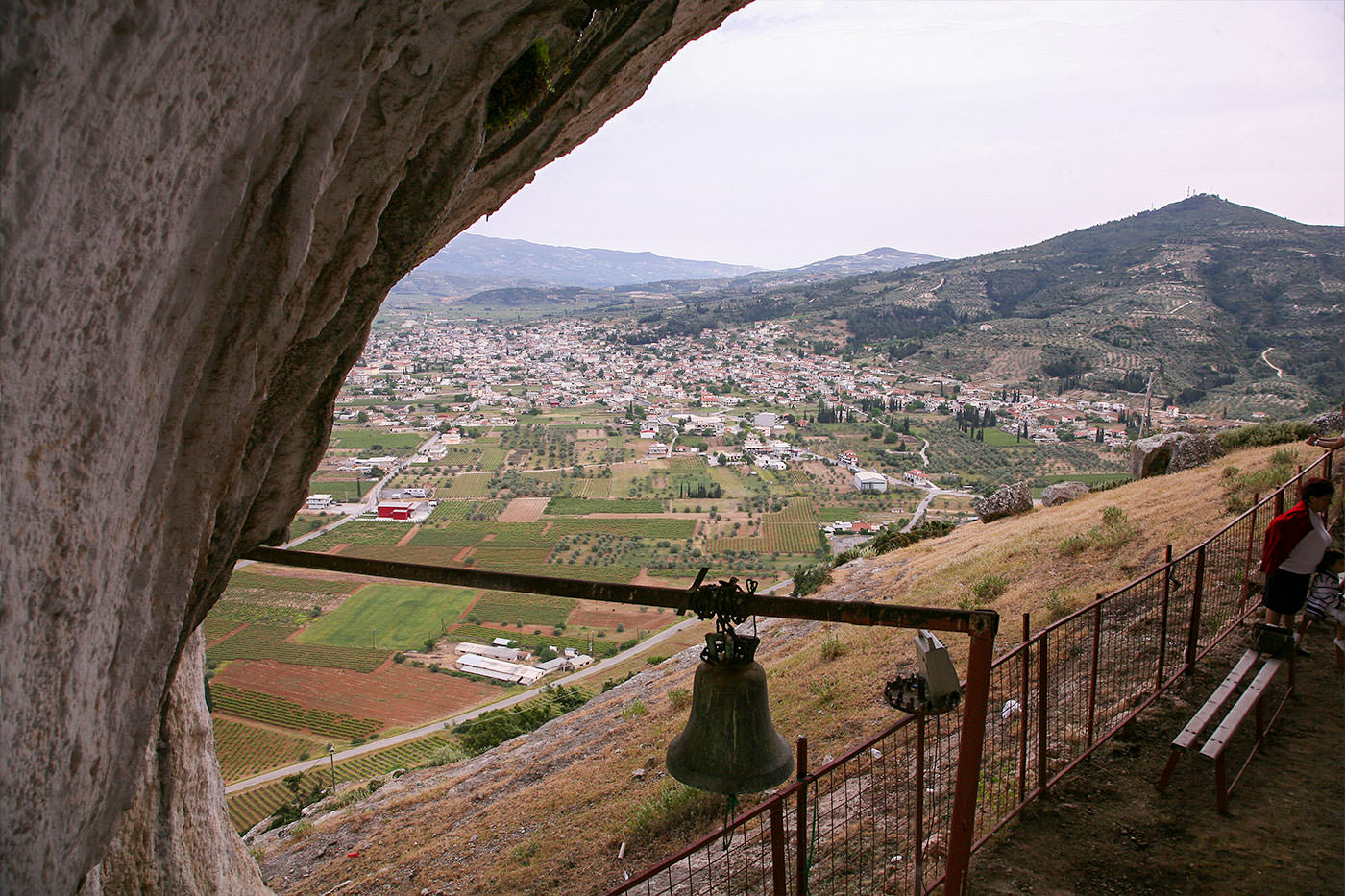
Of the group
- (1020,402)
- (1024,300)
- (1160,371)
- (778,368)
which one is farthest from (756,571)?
(1024,300)

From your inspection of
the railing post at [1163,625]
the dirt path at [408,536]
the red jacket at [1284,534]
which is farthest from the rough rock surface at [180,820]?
the dirt path at [408,536]

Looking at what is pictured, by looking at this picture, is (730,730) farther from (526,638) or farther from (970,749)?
(526,638)

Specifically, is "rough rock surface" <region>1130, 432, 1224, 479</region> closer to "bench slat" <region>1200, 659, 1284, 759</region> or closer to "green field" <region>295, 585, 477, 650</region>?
"bench slat" <region>1200, 659, 1284, 759</region>

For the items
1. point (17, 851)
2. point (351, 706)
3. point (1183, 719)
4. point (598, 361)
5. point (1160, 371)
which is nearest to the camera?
point (17, 851)

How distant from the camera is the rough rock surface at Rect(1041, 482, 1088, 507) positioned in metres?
19.0

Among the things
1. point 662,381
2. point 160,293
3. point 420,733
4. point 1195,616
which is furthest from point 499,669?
point 662,381

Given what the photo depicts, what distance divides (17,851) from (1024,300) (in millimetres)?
118195

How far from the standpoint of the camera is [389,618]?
35.6m

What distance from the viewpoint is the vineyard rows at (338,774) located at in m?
17.9

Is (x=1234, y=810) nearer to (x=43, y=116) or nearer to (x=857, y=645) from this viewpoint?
(x=857, y=645)

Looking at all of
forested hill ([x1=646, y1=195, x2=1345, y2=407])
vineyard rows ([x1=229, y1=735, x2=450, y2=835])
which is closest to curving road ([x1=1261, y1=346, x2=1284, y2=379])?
forested hill ([x1=646, y1=195, x2=1345, y2=407])

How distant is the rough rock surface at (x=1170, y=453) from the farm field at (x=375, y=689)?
812 inches

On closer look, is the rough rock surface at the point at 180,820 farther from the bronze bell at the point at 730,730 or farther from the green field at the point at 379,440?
the green field at the point at 379,440

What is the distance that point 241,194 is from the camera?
202cm
